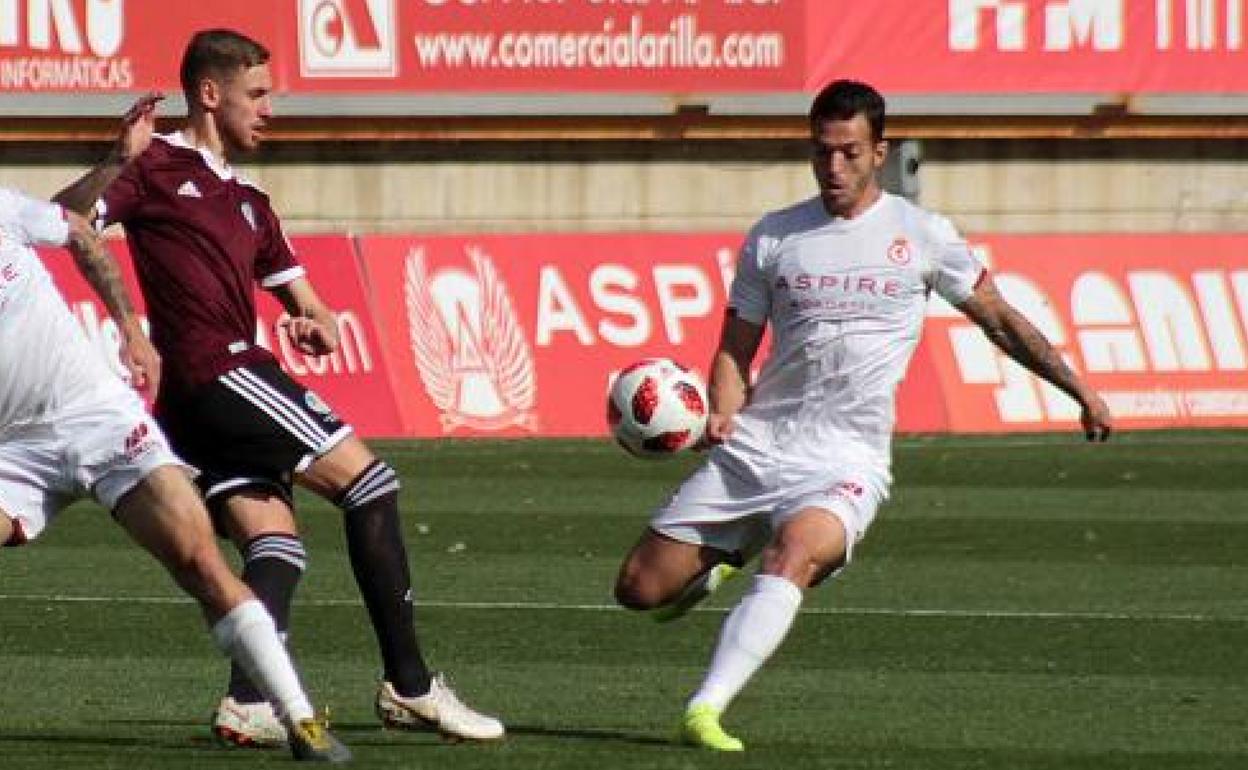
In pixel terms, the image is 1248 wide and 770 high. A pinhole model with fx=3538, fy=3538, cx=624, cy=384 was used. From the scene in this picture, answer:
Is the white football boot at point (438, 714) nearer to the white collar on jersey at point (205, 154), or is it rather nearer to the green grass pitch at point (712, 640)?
the green grass pitch at point (712, 640)

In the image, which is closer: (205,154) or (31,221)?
(31,221)

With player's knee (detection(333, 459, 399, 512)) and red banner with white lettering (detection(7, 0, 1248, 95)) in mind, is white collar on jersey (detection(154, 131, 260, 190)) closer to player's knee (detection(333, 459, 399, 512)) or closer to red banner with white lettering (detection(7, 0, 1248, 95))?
player's knee (detection(333, 459, 399, 512))

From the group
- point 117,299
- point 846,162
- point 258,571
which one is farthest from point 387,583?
point 846,162

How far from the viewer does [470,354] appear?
24.9m

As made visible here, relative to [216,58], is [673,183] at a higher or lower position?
lower

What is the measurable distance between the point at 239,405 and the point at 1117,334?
54.0ft

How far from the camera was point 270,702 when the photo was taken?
9.75 metres

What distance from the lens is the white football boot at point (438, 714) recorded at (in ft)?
34.3

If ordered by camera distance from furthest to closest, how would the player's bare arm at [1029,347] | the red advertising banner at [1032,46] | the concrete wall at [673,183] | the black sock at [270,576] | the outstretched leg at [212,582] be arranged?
1. the concrete wall at [673,183]
2. the red advertising banner at [1032,46]
3. the player's bare arm at [1029,347]
4. the black sock at [270,576]
5. the outstretched leg at [212,582]

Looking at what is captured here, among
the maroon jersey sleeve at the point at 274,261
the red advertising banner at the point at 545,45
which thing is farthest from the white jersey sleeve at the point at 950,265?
the red advertising banner at the point at 545,45

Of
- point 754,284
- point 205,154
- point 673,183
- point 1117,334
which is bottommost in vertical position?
point 1117,334

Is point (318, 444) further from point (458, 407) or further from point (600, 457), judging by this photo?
point (458, 407)

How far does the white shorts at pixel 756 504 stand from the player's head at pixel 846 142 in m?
0.81

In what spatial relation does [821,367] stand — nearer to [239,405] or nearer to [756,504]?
[756,504]
